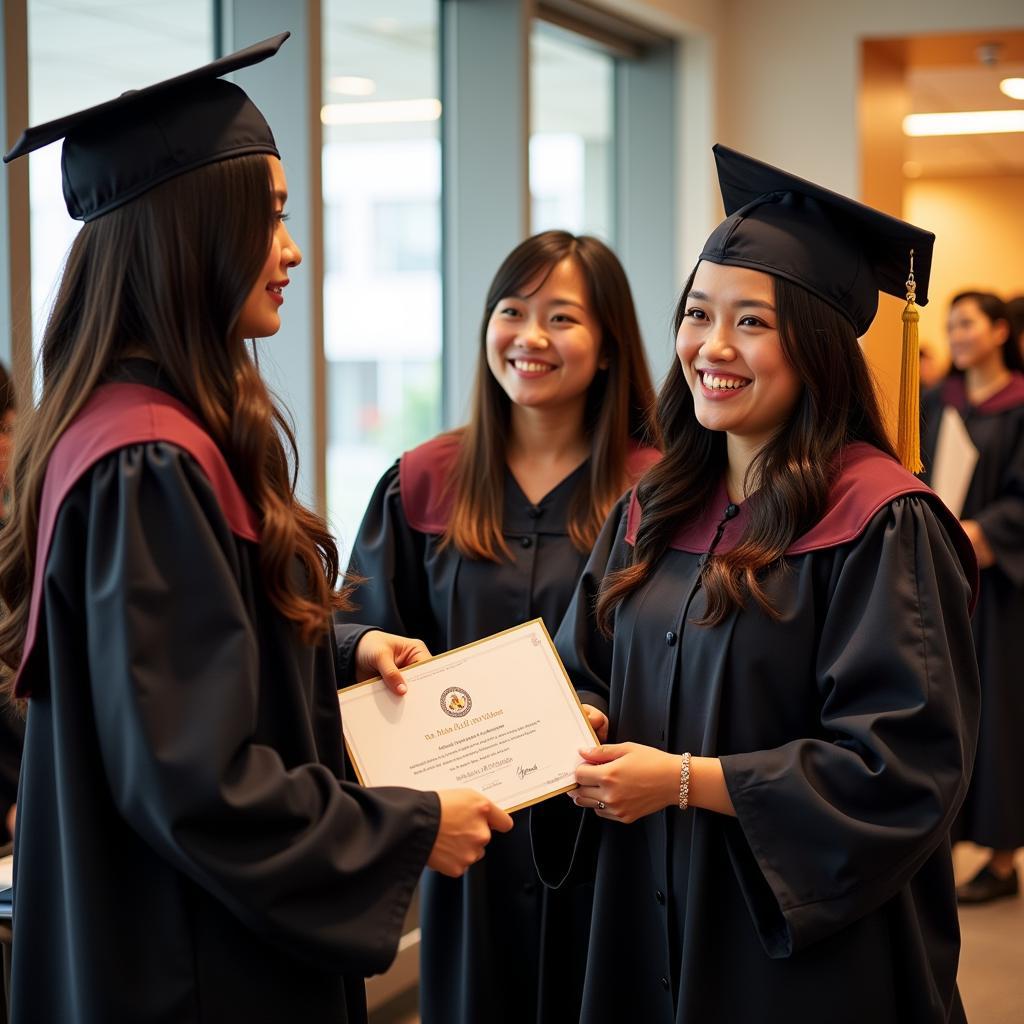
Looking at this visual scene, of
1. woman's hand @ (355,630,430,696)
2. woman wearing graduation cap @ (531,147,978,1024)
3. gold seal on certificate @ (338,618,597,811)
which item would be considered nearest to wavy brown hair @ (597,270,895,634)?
woman wearing graduation cap @ (531,147,978,1024)

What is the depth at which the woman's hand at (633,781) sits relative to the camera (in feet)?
5.98

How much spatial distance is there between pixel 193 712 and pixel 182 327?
453 mm

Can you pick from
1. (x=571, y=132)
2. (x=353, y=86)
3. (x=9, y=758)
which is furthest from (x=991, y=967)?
(x=571, y=132)

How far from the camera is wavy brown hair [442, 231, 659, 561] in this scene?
2639mm

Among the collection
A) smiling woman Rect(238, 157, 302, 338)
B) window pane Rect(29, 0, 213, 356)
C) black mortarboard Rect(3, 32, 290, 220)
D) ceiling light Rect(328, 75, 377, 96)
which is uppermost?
ceiling light Rect(328, 75, 377, 96)

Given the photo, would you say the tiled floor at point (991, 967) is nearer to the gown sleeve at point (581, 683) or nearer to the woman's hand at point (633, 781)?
the gown sleeve at point (581, 683)

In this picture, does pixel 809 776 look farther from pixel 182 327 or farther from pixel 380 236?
pixel 380 236

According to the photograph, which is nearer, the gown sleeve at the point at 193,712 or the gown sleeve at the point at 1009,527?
the gown sleeve at the point at 193,712

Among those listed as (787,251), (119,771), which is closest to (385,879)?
(119,771)

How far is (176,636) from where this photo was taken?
4.59 feet

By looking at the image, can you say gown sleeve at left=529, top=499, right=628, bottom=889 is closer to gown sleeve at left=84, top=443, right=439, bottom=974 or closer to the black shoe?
gown sleeve at left=84, top=443, right=439, bottom=974

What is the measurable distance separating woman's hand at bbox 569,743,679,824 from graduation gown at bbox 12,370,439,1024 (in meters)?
0.36

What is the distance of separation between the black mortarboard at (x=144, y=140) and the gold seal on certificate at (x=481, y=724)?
0.81 metres

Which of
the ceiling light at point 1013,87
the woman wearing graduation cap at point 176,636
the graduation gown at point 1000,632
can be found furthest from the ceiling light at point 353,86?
the ceiling light at point 1013,87
